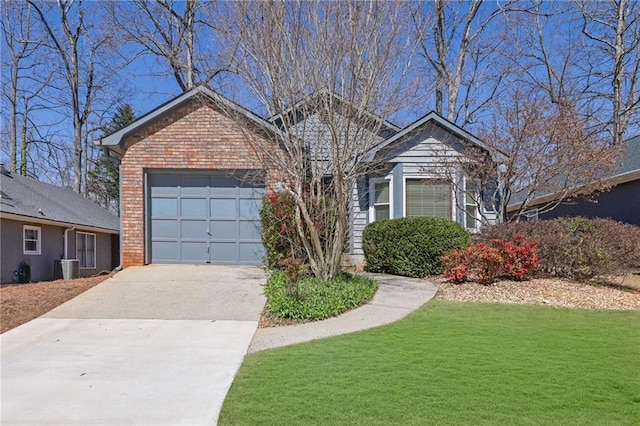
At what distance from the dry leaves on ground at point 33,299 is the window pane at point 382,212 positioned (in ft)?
24.5

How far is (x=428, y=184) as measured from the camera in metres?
13.5

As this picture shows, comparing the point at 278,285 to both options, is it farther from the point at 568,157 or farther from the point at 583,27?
the point at 583,27

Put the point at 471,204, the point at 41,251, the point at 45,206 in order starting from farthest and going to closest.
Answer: the point at 45,206 < the point at 41,251 < the point at 471,204

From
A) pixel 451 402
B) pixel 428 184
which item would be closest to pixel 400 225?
pixel 428 184

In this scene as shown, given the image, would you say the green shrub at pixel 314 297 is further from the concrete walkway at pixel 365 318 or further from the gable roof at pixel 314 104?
the gable roof at pixel 314 104

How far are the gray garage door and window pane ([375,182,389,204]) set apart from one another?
337 cm

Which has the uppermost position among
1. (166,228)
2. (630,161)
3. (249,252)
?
(630,161)

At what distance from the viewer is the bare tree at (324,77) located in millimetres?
8992

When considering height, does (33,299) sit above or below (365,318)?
above

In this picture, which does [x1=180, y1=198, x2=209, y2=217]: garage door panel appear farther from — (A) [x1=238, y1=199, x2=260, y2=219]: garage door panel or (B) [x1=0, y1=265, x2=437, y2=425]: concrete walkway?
(B) [x1=0, y1=265, x2=437, y2=425]: concrete walkway

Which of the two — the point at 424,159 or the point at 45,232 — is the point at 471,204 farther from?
the point at 45,232

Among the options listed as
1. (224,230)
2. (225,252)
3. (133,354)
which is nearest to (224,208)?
(224,230)

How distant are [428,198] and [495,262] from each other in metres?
4.02

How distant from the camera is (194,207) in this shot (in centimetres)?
1332
